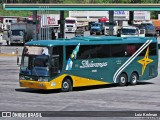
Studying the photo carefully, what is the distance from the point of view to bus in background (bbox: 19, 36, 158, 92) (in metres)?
25.2

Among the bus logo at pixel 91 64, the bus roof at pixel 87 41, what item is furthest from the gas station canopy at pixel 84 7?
the bus logo at pixel 91 64

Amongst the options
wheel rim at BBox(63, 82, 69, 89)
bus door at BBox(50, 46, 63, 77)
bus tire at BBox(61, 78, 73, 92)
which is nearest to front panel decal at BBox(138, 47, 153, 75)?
bus tire at BBox(61, 78, 73, 92)

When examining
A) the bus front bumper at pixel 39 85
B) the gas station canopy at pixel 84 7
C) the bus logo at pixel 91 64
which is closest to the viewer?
the bus front bumper at pixel 39 85

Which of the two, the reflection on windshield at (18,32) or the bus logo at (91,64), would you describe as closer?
the bus logo at (91,64)

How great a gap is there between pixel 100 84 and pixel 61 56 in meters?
3.41

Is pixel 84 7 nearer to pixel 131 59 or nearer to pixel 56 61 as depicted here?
pixel 131 59

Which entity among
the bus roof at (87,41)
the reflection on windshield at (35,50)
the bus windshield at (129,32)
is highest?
the bus roof at (87,41)

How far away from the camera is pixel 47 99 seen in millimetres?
22984

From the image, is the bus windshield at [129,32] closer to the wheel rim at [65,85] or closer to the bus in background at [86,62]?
the bus in background at [86,62]

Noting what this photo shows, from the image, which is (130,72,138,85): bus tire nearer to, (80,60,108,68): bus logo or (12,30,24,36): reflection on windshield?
(80,60,108,68): bus logo

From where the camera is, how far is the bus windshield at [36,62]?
989 inches

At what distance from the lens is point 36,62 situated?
2528 centimetres

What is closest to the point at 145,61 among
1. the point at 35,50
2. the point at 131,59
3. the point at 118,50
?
the point at 131,59

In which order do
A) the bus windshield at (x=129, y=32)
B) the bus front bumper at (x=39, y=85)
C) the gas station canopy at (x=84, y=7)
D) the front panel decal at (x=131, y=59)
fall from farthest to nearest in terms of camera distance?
the bus windshield at (x=129, y=32)
the gas station canopy at (x=84, y=7)
the front panel decal at (x=131, y=59)
the bus front bumper at (x=39, y=85)
